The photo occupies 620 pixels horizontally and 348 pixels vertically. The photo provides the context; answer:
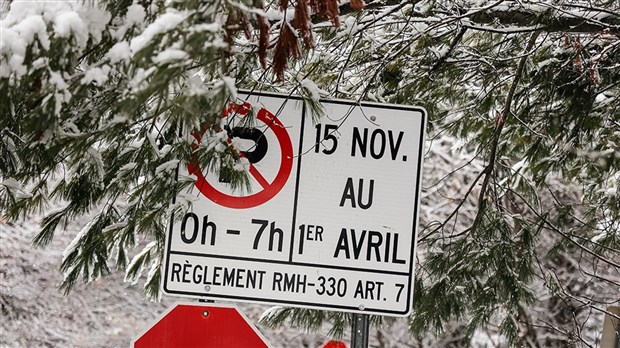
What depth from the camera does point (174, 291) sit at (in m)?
3.10

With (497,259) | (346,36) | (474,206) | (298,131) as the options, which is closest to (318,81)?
(346,36)

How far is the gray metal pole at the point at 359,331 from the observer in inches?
123

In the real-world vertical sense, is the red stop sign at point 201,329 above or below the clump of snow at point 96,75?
below

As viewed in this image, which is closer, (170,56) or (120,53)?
(170,56)

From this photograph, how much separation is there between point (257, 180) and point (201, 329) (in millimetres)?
557

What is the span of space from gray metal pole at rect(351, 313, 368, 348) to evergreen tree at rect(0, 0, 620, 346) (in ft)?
2.06

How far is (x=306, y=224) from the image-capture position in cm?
312

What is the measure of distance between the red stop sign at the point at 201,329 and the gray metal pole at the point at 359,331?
0.34 m

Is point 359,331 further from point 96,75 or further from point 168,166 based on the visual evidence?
point 96,75

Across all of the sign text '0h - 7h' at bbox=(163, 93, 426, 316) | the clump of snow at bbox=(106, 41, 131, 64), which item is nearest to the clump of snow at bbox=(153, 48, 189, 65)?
the clump of snow at bbox=(106, 41, 131, 64)

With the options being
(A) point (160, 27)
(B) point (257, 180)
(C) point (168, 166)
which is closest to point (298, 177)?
(B) point (257, 180)

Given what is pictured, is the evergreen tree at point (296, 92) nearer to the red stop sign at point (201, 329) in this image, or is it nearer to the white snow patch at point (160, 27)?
the white snow patch at point (160, 27)

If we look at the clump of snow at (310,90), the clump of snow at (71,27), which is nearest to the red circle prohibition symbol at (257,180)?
the clump of snow at (310,90)

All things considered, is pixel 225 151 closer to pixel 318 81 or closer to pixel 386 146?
pixel 386 146
